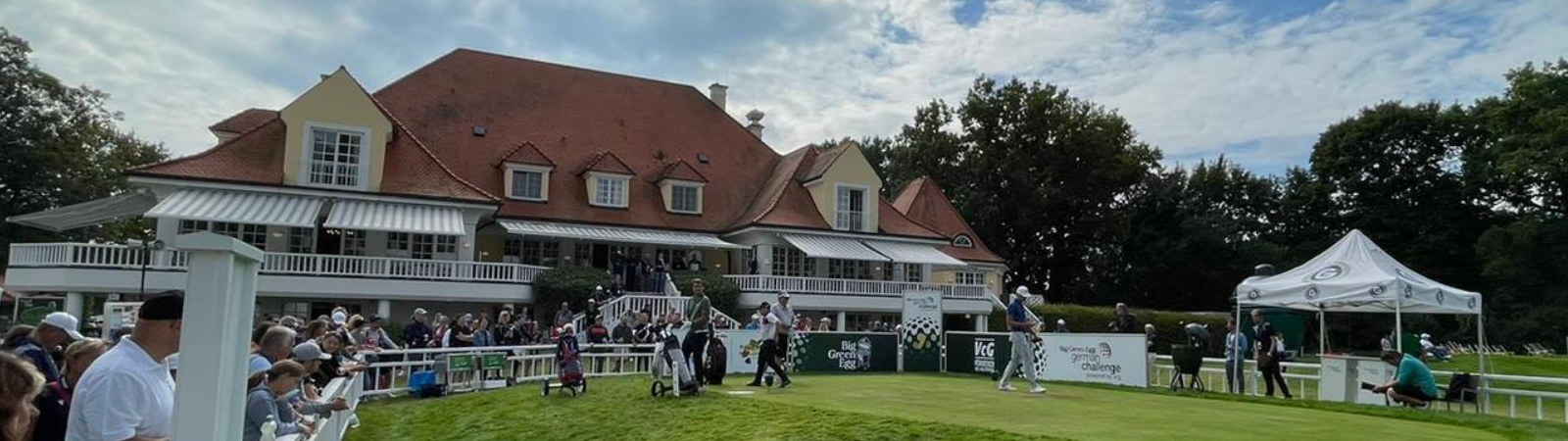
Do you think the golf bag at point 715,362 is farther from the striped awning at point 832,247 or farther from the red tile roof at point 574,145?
the striped awning at point 832,247

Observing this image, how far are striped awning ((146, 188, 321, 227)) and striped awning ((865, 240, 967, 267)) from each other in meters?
17.7

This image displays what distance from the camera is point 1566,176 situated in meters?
45.5

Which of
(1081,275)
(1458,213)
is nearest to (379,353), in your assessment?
(1081,275)

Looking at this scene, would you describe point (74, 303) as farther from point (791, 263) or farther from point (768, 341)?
point (791, 263)

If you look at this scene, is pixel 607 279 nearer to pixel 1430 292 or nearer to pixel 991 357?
pixel 991 357

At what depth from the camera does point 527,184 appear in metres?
32.8

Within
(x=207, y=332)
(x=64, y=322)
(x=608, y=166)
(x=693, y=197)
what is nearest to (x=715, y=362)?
(x=64, y=322)

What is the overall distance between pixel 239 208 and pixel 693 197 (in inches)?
574

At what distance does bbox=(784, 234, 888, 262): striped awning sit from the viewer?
109 ft

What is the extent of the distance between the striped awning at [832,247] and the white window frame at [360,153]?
42.5 feet

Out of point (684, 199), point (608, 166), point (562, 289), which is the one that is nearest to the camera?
point (562, 289)

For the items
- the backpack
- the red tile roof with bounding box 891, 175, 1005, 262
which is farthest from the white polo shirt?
the red tile roof with bounding box 891, 175, 1005, 262

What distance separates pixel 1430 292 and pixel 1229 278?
42.4 metres

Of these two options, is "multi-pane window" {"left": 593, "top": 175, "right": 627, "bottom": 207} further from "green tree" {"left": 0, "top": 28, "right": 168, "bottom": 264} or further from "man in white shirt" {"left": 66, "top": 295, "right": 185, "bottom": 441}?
"man in white shirt" {"left": 66, "top": 295, "right": 185, "bottom": 441}
